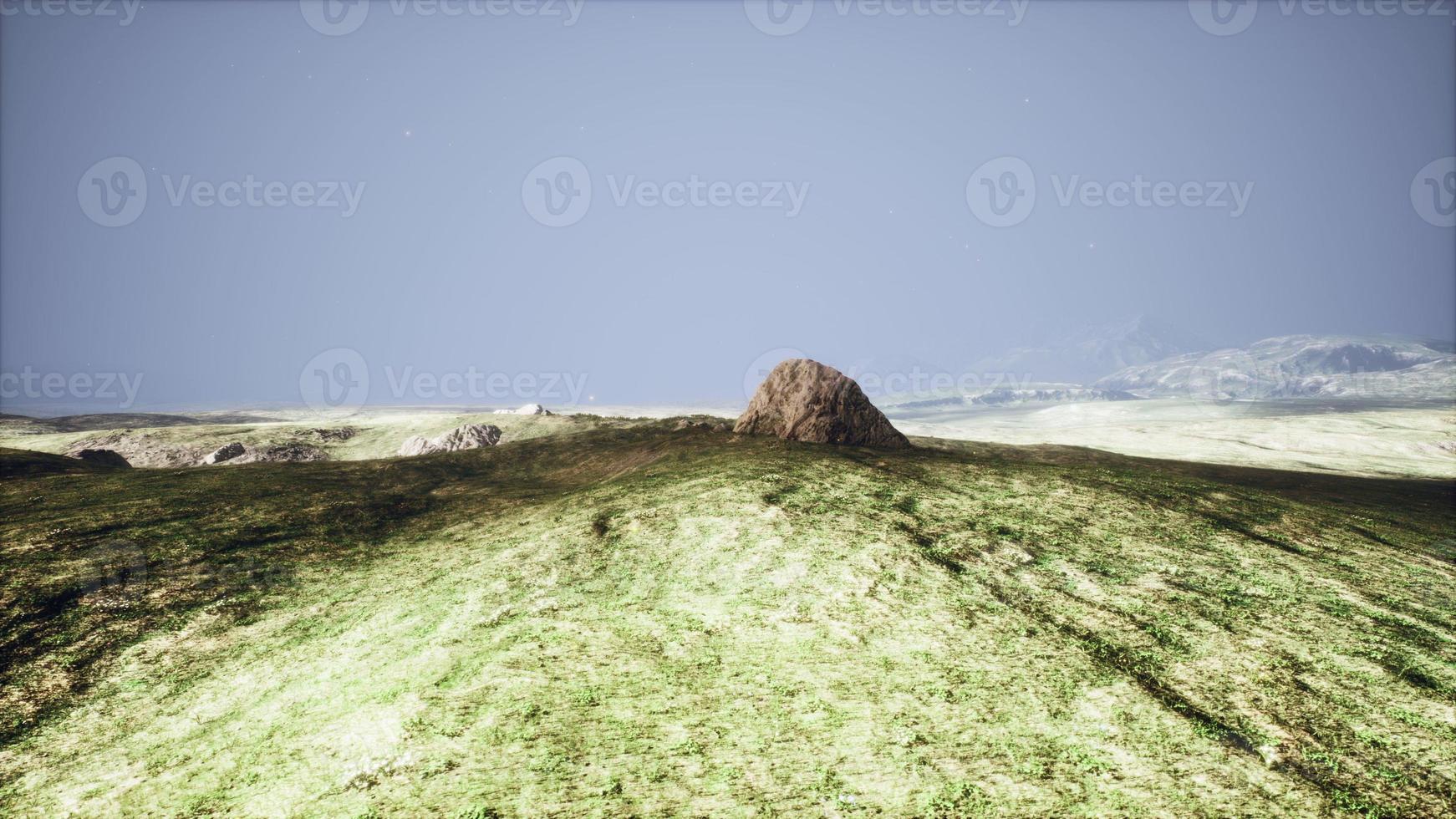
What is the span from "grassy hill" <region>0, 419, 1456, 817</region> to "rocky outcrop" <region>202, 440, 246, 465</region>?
1259 inches

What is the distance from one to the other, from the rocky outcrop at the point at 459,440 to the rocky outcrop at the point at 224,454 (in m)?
12.0

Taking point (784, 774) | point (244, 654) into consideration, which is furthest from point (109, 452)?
point (784, 774)

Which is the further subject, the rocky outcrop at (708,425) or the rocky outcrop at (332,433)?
the rocky outcrop at (332,433)

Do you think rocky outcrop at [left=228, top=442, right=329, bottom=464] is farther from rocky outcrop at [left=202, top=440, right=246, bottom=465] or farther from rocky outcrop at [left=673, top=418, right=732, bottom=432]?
rocky outcrop at [left=673, top=418, right=732, bottom=432]

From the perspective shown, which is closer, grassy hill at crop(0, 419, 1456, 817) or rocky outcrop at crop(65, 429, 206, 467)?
grassy hill at crop(0, 419, 1456, 817)

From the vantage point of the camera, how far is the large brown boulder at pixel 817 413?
26562 millimetres

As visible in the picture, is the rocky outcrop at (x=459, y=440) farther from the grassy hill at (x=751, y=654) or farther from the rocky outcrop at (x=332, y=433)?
the grassy hill at (x=751, y=654)

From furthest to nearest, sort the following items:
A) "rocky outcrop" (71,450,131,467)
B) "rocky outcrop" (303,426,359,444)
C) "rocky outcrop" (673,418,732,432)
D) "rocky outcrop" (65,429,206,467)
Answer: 1. "rocky outcrop" (303,426,359,444)
2. "rocky outcrop" (65,429,206,467)
3. "rocky outcrop" (71,450,131,467)
4. "rocky outcrop" (673,418,732,432)

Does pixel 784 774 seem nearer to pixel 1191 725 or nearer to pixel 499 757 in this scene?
pixel 499 757

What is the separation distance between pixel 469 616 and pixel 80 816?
525cm

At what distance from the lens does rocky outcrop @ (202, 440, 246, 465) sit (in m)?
45.3

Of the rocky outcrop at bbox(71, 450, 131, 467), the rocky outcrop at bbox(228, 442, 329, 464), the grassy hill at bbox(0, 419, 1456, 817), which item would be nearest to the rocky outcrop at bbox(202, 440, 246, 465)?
the rocky outcrop at bbox(228, 442, 329, 464)

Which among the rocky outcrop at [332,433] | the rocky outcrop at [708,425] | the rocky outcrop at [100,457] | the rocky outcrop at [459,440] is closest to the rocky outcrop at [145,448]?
the rocky outcrop at [100,457]

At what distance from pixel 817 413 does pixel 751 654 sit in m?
18.1
